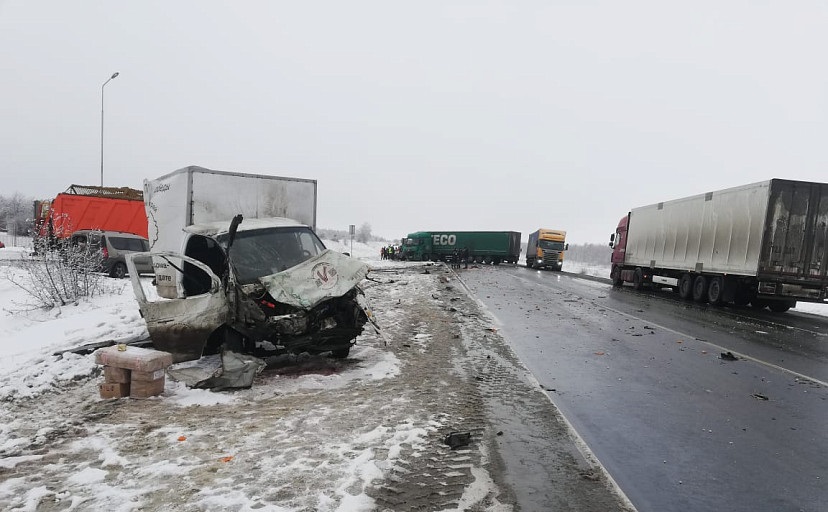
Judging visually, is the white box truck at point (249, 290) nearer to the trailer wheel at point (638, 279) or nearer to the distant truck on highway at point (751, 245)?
the distant truck on highway at point (751, 245)

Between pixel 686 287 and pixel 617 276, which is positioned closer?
pixel 686 287

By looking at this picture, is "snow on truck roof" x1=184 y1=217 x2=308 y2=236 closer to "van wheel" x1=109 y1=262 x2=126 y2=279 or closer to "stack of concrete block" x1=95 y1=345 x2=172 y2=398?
"stack of concrete block" x1=95 y1=345 x2=172 y2=398

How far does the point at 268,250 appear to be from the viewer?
22.9 feet

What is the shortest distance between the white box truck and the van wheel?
33.2ft

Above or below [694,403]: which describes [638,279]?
above

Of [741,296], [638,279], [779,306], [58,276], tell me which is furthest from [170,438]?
[638,279]

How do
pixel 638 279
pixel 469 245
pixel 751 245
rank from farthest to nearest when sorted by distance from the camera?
pixel 469 245 → pixel 638 279 → pixel 751 245

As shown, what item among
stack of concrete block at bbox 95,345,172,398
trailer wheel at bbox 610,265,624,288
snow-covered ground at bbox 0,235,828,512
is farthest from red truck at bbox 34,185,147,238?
trailer wheel at bbox 610,265,624,288

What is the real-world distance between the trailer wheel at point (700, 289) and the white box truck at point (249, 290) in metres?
15.3

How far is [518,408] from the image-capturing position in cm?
518

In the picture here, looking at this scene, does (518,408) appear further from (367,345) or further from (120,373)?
(120,373)

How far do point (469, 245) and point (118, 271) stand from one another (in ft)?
126

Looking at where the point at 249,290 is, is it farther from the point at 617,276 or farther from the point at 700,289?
the point at 617,276

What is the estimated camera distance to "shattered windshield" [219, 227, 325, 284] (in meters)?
6.55
